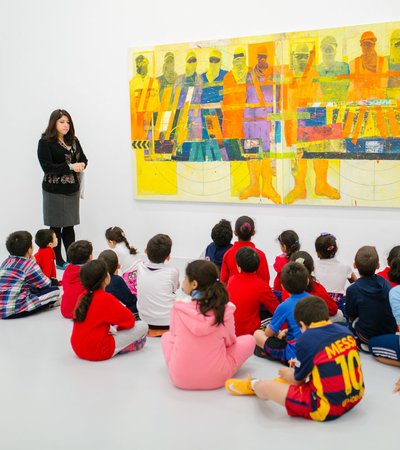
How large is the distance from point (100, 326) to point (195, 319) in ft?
2.51

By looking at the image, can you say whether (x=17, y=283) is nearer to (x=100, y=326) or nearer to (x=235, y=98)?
(x=100, y=326)

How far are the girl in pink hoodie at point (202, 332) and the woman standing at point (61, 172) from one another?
3213 millimetres

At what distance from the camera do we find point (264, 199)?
6086 millimetres

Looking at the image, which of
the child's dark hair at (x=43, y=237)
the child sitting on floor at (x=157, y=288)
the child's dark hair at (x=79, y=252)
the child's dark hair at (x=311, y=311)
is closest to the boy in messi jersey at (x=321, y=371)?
the child's dark hair at (x=311, y=311)

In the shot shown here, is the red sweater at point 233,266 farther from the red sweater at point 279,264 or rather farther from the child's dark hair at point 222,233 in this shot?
the child's dark hair at point 222,233

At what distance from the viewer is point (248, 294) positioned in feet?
12.2

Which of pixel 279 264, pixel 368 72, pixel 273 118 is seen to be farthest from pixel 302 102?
pixel 279 264

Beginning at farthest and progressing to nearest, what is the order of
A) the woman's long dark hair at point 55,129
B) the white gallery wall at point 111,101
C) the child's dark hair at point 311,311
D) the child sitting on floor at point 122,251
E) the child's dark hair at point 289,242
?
the woman's long dark hair at point 55,129
the white gallery wall at point 111,101
the child sitting on floor at point 122,251
the child's dark hair at point 289,242
the child's dark hair at point 311,311

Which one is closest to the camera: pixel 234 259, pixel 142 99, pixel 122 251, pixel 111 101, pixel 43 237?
pixel 234 259

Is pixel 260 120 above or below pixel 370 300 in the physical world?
above

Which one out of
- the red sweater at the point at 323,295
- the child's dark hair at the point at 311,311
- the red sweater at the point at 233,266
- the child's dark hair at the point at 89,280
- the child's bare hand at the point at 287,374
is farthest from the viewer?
the red sweater at the point at 233,266

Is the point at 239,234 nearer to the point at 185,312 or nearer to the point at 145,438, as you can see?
the point at 185,312

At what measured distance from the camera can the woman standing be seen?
6008 mm

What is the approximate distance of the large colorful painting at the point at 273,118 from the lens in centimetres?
547
